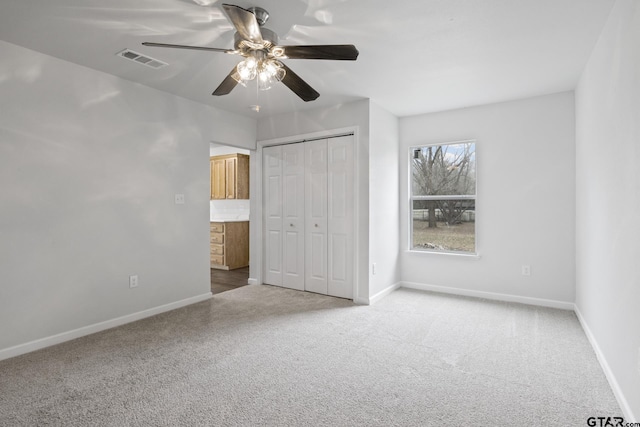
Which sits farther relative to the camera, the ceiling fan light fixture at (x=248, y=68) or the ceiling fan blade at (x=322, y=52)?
the ceiling fan light fixture at (x=248, y=68)

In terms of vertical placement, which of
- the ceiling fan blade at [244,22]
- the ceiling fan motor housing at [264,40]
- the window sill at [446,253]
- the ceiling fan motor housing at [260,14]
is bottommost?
the window sill at [446,253]

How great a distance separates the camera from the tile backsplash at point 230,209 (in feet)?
23.8

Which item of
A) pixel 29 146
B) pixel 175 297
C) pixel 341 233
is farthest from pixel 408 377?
pixel 29 146

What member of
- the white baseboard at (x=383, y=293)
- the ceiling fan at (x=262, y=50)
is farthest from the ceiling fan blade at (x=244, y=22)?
the white baseboard at (x=383, y=293)

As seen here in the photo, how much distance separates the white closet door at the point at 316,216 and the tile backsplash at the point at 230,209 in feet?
9.23

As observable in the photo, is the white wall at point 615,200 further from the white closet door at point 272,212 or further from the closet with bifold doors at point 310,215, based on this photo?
the white closet door at point 272,212

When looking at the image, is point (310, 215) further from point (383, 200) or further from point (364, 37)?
point (364, 37)

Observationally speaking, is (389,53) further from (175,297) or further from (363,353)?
(175,297)

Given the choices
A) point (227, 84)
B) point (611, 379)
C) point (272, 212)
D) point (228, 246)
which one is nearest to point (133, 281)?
point (272, 212)

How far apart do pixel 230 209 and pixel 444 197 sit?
461cm

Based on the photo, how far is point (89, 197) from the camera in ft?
10.3

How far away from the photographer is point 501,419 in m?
1.89

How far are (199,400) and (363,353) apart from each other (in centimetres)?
128

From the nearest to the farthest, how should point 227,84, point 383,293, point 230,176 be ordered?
point 227,84 → point 383,293 → point 230,176
